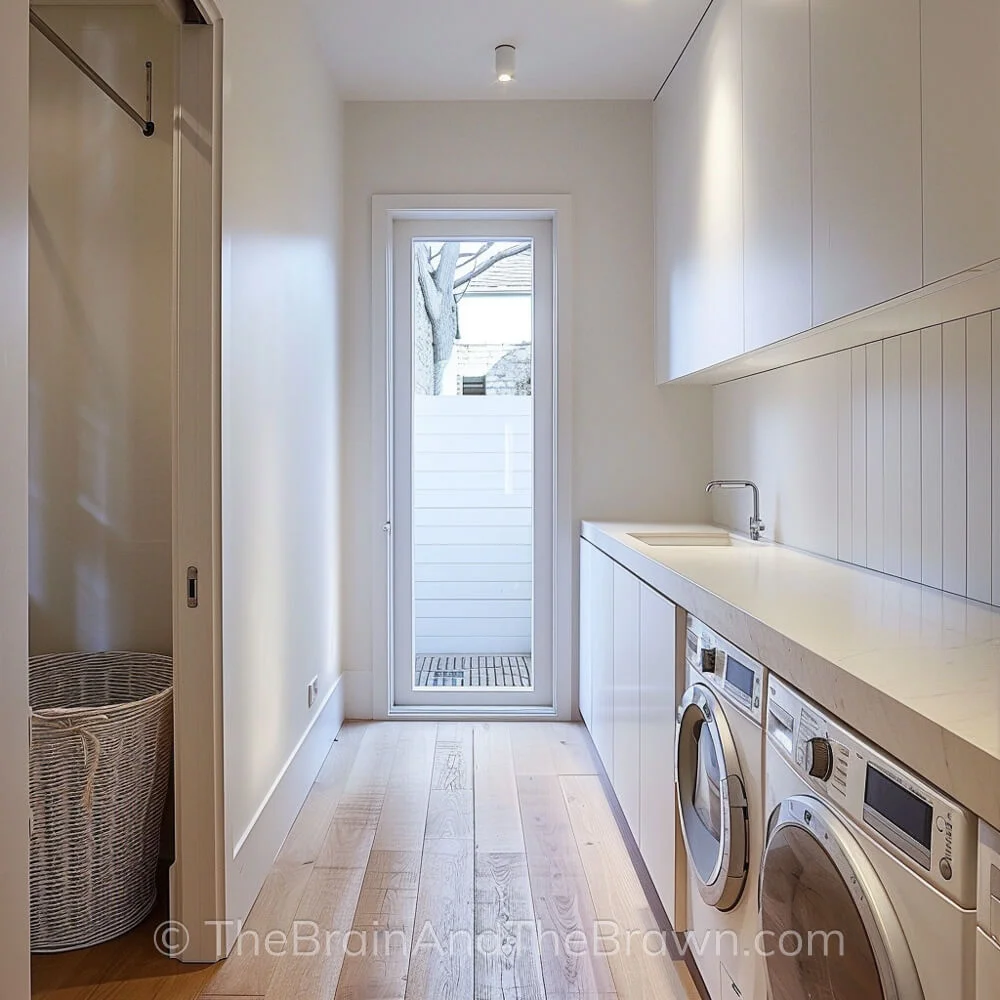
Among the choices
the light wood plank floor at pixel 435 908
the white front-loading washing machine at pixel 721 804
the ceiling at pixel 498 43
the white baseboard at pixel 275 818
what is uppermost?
the ceiling at pixel 498 43

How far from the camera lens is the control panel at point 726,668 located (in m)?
1.43

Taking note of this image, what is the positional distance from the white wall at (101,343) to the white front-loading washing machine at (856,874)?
72.6 inches

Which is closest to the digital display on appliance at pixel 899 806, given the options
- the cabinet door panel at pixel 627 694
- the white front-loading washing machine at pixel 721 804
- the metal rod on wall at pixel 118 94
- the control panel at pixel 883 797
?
the control panel at pixel 883 797

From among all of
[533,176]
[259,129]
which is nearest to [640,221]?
[533,176]

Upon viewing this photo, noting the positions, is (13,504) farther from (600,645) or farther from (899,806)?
(600,645)

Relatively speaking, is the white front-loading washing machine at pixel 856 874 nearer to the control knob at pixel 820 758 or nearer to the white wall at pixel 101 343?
the control knob at pixel 820 758

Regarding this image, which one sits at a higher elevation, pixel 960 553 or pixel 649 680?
pixel 960 553

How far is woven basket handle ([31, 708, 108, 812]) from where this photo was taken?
6.04 ft

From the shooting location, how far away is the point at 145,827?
6.62ft

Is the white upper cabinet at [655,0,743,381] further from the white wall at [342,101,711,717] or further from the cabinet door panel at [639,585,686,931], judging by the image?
the cabinet door panel at [639,585,686,931]

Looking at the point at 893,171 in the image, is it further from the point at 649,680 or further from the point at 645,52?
the point at 645,52

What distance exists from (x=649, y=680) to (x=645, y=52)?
2351 mm

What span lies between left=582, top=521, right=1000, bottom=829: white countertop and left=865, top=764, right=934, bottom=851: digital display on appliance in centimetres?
4

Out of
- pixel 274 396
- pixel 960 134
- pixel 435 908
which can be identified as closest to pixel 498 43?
pixel 274 396
